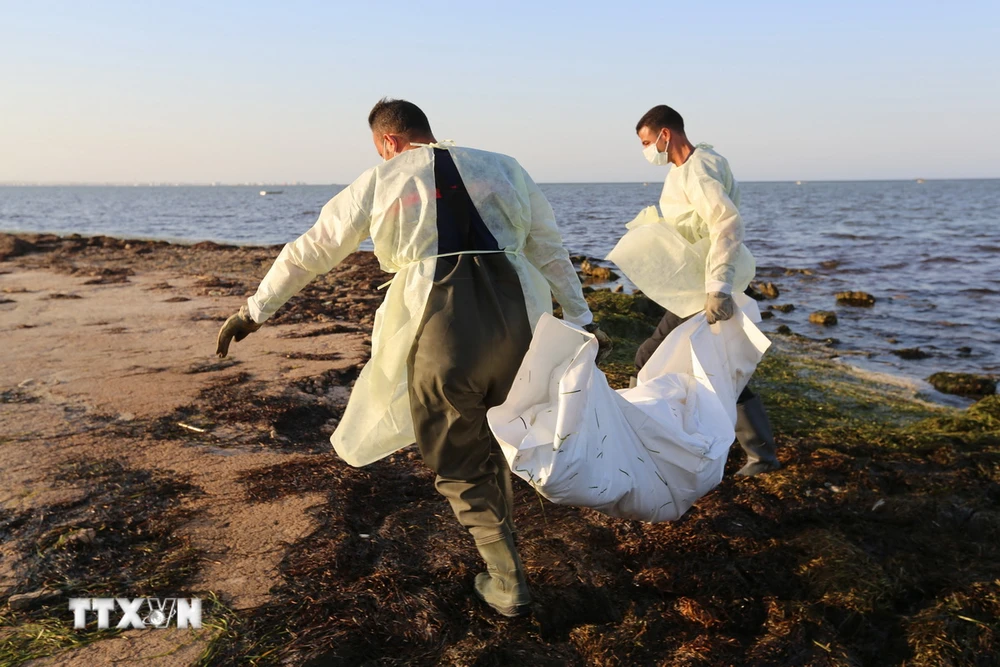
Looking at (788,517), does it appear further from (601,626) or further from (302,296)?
(302,296)

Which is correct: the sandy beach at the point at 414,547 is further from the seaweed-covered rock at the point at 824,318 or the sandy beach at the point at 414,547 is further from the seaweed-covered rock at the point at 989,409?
the seaweed-covered rock at the point at 824,318

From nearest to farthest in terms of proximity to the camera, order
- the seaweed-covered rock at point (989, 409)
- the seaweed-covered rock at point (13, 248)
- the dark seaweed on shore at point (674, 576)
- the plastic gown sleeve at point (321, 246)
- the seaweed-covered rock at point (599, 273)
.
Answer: the dark seaweed on shore at point (674, 576), the plastic gown sleeve at point (321, 246), the seaweed-covered rock at point (989, 409), the seaweed-covered rock at point (599, 273), the seaweed-covered rock at point (13, 248)

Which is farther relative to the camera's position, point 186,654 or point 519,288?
point 519,288

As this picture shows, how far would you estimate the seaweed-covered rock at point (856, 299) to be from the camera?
497 inches

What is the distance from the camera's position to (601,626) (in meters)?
2.76

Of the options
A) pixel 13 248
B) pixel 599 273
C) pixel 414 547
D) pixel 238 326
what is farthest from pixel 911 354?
pixel 13 248

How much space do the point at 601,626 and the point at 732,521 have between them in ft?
3.76

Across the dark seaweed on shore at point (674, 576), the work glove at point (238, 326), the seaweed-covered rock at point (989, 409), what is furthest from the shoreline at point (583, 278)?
the work glove at point (238, 326)

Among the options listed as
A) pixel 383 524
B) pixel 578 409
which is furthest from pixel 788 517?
pixel 383 524

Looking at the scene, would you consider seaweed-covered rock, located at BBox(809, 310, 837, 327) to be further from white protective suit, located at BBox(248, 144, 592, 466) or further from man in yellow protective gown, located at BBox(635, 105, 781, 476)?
white protective suit, located at BBox(248, 144, 592, 466)

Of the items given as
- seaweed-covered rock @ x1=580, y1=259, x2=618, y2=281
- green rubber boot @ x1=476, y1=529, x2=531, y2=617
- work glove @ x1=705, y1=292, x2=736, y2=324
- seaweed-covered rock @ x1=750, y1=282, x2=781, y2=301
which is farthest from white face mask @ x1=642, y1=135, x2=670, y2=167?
seaweed-covered rock @ x1=580, y1=259, x2=618, y2=281

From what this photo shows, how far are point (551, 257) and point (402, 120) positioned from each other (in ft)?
2.67

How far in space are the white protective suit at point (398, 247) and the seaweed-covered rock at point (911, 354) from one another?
297 inches

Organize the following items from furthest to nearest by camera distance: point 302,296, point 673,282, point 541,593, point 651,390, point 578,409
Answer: point 302,296 < point 673,282 < point 651,390 < point 541,593 < point 578,409
